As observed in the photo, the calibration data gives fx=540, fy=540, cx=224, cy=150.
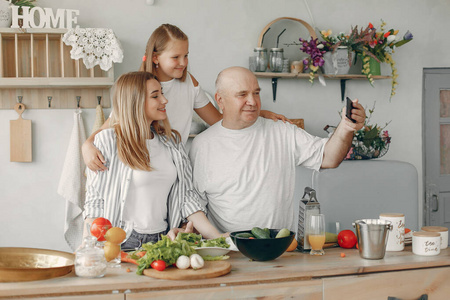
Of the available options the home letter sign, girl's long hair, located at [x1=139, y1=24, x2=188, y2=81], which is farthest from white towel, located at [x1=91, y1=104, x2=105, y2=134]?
girl's long hair, located at [x1=139, y1=24, x2=188, y2=81]

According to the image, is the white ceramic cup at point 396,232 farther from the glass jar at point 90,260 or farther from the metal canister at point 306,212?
the glass jar at point 90,260

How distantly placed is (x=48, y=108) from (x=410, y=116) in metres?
2.81

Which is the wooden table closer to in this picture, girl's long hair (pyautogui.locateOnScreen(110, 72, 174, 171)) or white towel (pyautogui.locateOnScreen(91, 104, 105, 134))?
girl's long hair (pyautogui.locateOnScreen(110, 72, 174, 171))

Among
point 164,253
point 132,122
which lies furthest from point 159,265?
point 132,122

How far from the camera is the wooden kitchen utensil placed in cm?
357

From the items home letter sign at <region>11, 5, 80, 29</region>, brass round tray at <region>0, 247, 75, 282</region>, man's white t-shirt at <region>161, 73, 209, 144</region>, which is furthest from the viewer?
home letter sign at <region>11, 5, 80, 29</region>

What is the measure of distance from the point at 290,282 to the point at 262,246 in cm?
16

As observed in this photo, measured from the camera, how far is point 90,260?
169cm

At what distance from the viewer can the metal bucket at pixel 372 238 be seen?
75.5 inches

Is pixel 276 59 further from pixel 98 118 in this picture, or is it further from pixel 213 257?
pixel 213 257

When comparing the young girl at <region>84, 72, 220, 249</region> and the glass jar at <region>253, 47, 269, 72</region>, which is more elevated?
the glass jar at <region>253, 47, 269, 72</region>

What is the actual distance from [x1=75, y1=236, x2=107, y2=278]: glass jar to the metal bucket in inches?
35.8

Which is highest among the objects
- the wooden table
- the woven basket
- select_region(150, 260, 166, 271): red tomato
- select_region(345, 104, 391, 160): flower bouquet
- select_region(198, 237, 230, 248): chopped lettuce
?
select_region(345, 104, 391, 160): flower bouquet

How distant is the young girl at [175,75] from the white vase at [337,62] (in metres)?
1.38
